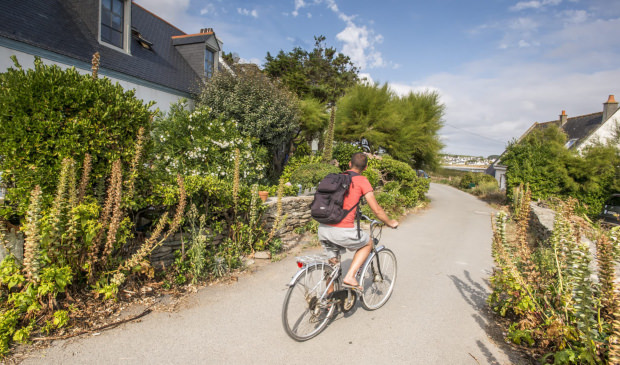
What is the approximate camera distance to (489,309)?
4.49 m

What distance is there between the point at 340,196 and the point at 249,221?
10.0ft

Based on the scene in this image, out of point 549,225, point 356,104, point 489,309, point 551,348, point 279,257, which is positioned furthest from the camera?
point 356,104

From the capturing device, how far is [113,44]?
12414 mm

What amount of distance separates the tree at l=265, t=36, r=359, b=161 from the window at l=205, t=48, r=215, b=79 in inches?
284

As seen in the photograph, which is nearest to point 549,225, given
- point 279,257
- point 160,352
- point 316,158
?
point 279,257

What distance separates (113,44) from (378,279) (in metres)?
13.5

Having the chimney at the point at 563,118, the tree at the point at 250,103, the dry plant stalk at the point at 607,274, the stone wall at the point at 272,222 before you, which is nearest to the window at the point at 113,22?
the tree at the point at 250,103

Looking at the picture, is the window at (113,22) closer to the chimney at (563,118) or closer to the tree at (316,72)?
the tree at (316,72)

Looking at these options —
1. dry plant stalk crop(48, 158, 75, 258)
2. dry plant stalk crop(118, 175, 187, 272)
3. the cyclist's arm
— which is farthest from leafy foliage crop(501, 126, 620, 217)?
dry plant stalk crop(48, 158, 75, 258)

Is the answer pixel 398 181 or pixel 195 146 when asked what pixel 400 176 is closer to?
pixel 398 181

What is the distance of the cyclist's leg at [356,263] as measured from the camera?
3.69m

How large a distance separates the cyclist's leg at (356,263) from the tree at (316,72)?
836 inches

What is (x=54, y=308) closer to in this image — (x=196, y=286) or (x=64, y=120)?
(x=196, y=286)

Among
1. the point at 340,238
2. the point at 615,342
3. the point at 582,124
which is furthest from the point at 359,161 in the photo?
the point at 582,124
